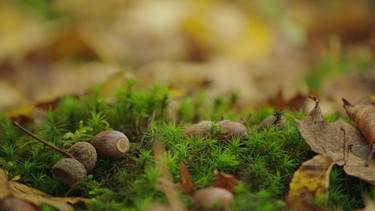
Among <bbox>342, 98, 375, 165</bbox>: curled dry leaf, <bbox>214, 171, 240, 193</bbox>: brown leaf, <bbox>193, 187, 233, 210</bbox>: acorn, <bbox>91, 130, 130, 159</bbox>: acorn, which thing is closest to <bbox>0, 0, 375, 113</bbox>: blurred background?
<bbox>342, 98, 375, 165</bbox>: curled dry leaf

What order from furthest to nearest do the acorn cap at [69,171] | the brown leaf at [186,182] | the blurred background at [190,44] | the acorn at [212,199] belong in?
the blurred background at [190,44]
the acorn cap at [69,171]
the brown leaf at [186,182]
the acorn at [212,199]

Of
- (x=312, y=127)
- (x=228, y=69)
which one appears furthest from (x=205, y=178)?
(x=228, y=69)

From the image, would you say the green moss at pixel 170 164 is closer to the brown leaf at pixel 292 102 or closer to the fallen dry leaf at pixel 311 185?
the fallen dry leaf at pixel 311 185

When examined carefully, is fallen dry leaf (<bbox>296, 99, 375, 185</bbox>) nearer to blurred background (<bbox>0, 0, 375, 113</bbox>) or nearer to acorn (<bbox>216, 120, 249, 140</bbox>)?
acorn (<bbox>216, 120, 249, 140</bbox>)

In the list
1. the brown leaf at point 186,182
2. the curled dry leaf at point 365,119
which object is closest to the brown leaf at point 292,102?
the curled dry leaf at point 365,119

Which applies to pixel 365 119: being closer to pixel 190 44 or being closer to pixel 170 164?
pixel 170 164
